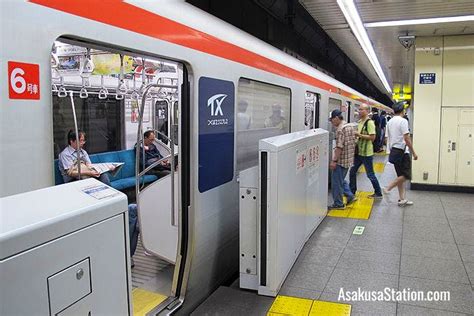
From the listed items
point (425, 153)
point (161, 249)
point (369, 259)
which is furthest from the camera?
point (425, 153)

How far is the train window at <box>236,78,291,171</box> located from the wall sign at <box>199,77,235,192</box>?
0.25 m

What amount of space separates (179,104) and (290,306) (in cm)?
161

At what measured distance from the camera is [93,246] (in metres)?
1.26

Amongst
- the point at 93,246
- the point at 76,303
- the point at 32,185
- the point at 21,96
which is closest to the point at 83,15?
the point at 21,96

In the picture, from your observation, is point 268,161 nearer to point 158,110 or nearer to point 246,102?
point 246,102

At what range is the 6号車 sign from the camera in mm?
1508

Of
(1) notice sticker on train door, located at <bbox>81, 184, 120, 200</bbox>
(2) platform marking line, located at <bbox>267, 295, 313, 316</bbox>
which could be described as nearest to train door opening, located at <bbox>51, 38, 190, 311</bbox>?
(1) notice sticker on train door, located at <bbox>81, 184, 120, 200</bbox>

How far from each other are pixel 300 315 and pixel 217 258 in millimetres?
779

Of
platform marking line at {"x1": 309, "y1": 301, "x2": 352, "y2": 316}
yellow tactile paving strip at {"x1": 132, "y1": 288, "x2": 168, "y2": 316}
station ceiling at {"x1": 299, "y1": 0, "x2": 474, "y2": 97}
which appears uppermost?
station ceiling at {"x1": 299, "y1": 0, "x2": 474, "y2": 97}

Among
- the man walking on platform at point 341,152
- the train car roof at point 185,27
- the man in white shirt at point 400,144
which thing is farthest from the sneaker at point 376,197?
the train car roof at point 185,27

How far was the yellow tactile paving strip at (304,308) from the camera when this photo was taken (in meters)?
2.93

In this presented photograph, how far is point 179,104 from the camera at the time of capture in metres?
2.75

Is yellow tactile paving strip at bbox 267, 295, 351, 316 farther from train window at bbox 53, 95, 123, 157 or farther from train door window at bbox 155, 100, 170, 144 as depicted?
train door window at bbox 155, 100, 170, 144

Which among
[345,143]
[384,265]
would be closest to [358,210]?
[345,143]
